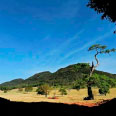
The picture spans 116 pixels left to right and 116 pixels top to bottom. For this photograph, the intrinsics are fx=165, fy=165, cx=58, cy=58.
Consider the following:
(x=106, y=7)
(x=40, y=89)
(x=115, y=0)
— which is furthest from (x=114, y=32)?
(x=40, y=89)

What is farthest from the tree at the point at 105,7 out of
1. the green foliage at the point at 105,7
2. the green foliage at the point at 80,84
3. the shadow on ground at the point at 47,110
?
the green foliage at the point at 80,84

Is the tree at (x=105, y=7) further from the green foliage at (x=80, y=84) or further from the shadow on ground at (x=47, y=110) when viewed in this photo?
the green foliage at (x=80, y=84)

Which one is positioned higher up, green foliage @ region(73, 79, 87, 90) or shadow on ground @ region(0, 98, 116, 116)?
green foliage @ region(73, 79, 87, 90)

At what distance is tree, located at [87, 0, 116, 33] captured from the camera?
50.5 feet

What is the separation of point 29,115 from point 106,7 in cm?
1227

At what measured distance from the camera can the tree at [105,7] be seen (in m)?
15.4

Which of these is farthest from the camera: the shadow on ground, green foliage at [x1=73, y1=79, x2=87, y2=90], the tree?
green foliage at [x1=73, y1=79, x2=87, y2=90]

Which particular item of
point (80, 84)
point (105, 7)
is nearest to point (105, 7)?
point (105, 7)

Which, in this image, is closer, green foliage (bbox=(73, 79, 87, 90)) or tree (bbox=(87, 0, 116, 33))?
tree (bbox=(87, 0, 116, 33))

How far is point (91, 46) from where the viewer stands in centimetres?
3897

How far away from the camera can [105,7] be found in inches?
650

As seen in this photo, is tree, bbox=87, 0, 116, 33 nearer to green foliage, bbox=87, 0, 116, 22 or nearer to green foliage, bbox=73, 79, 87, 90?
green foliage, bbox=87, 0, 116, 22

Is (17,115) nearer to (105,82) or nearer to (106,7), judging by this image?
(106,7)

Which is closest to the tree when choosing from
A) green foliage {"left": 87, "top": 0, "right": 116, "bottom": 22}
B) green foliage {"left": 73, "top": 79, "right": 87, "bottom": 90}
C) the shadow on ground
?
green foliage {"left": 87, "top": 0, "right": 116, "bottom": 22}
